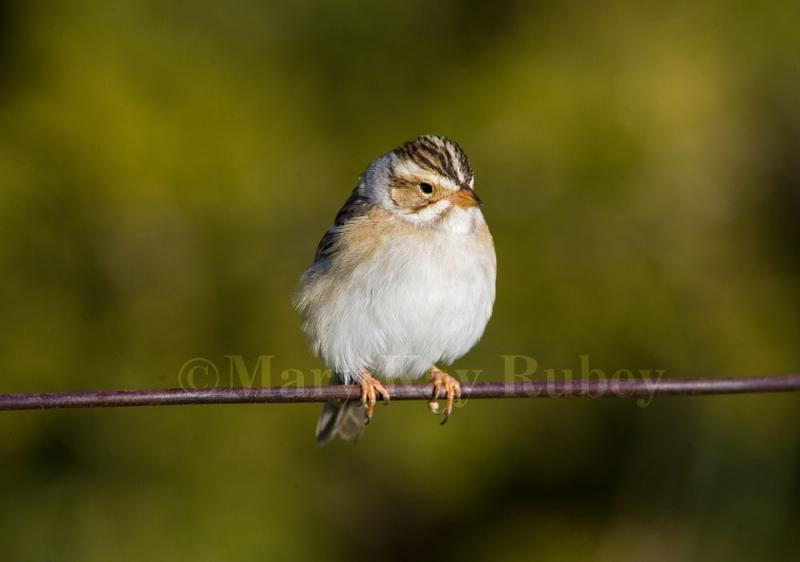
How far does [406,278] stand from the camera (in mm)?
4086

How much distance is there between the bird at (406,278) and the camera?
4.10 metres

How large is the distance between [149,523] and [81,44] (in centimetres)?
237

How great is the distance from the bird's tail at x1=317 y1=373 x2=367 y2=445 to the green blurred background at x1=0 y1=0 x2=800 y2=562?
1.01 ft

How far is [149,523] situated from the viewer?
15.0ft

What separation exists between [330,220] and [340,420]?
1.21 metres

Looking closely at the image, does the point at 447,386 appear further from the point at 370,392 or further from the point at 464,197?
the point at 464,197

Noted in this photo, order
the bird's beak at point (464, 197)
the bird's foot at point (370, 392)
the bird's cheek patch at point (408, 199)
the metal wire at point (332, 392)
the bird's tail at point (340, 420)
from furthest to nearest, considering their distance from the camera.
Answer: the bird's tail at point (340, 420) < the bird's cheek patch at point (408, 199) < the bird's beak at point (464, 197) < the bird's foot at point (370, 392) < the metal wire at point (332, 392)

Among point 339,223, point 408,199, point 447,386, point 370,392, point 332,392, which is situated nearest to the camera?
point 332,392

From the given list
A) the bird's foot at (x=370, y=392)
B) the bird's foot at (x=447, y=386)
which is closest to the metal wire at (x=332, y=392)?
the bird's foot at (x=370, y=392)

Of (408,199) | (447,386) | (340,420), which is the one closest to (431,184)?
(408,199)

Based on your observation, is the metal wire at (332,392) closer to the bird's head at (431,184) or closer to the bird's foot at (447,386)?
the bird's foot at (447,386)

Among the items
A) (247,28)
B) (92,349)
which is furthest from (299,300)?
(247,28)

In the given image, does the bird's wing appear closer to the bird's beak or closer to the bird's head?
the bird's head

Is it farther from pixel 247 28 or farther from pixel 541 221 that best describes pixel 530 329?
pixel 247 28
